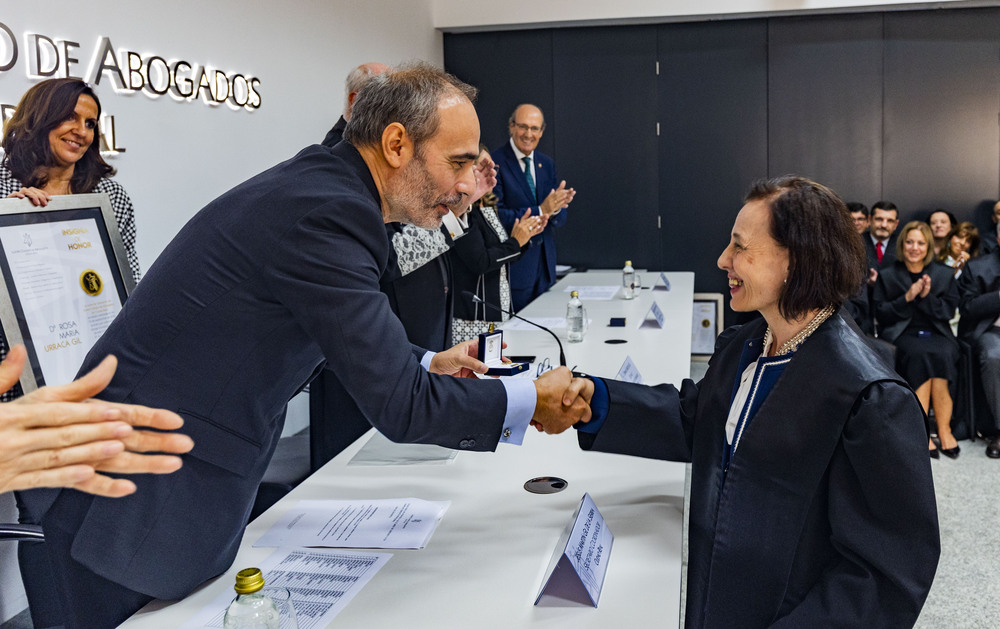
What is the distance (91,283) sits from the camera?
8.23 feet

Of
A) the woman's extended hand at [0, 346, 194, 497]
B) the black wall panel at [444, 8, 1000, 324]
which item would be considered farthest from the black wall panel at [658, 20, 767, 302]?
the woman's extended hand at [0, 346, 194, 497]

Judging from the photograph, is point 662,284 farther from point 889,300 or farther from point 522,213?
point 889,300

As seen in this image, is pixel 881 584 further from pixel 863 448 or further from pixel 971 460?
pixel 971 460

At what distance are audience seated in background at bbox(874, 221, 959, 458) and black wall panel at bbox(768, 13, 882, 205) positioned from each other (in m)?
1.95

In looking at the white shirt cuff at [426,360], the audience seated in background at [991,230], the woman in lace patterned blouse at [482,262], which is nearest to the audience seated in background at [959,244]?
the audience seated in background at [991,230]

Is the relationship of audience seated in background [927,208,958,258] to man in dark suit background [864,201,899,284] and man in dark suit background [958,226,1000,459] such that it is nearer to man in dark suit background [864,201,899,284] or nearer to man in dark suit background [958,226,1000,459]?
man in dark suit background [864,201,899,284]

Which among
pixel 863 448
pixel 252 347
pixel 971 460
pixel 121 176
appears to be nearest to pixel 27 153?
pixel 121 176

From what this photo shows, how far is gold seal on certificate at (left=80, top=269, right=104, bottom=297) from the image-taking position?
97.8 inches

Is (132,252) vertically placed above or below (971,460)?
above

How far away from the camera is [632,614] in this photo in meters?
1.23

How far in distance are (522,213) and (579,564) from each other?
425 cm

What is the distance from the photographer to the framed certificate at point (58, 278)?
7.45ft

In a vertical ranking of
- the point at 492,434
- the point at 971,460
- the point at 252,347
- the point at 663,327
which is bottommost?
the point at 971,460

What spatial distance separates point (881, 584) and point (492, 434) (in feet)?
2.13
